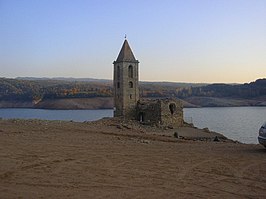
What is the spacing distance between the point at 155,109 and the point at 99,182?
1083 inches

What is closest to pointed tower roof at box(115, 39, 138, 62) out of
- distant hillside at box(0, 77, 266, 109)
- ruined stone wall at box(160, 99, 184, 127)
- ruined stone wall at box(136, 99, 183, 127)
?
ruined stone wall at box(136, 99, 183, 127)

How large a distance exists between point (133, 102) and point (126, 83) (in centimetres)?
196

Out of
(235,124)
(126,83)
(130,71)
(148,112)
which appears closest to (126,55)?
(130,71)

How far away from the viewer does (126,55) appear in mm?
37938

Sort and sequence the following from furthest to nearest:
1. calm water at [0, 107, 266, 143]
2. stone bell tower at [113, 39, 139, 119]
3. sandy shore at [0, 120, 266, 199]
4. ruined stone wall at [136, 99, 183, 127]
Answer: calm water at [0, 107, 266, 143] < stone bell tower at [113, 39, 139, 119] < ruined stone wall at [136, 99, 183, 127] < sandy shore at [0, 120, 266, 199]

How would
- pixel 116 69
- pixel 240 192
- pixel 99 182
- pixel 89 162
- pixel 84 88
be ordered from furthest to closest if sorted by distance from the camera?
1. pixel 84 88
2. pixel 116 69
3. pixel 89 162
4. pixel 99 182
5. pixel 240 192

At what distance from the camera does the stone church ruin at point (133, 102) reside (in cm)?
3547

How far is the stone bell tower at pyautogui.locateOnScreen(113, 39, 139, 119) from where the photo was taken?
1469 inches

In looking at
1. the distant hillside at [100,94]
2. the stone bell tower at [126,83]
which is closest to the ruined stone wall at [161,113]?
the stone bell tower at [126,83]

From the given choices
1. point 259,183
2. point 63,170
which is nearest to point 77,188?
point 63,170

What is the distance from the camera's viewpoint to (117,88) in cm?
3838

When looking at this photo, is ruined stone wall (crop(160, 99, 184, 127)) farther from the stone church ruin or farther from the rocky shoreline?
the rocky shoreline

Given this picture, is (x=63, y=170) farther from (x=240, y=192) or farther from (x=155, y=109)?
(x=155, y=109)

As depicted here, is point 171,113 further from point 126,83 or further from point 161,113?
point 126,83
